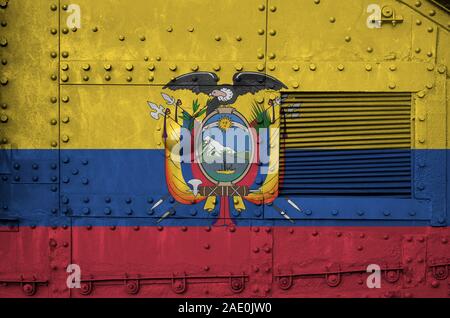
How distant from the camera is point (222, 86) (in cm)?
344

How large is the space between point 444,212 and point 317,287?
0.90m

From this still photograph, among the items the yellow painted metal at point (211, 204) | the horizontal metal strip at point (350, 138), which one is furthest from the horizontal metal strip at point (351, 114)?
the yellow painted metal at point (211, 204)

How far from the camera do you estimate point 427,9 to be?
3.44 m

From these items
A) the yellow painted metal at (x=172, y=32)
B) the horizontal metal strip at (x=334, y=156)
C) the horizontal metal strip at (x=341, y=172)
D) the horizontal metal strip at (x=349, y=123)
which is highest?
the yellow painted metal at (x=172, y=32)

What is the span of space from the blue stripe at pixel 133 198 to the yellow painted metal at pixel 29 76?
0.12m

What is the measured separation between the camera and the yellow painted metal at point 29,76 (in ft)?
11.4

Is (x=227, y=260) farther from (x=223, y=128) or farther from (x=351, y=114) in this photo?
(x=351, y=114)

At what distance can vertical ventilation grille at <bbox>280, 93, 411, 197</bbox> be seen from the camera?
347 centimetres

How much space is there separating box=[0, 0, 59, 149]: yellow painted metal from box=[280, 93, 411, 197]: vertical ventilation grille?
146 cm

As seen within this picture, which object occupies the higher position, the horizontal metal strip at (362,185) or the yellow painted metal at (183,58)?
the yellow painted metal at (183,58)

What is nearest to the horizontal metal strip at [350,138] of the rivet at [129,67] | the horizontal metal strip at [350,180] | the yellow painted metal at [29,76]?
the horizontal metal strip at [350,180]

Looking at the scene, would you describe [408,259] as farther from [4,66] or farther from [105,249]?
[4,66]

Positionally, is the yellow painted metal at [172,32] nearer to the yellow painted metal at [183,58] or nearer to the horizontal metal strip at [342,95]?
the yellow painted metal at [183,58]

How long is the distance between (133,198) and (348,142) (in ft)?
4.54
